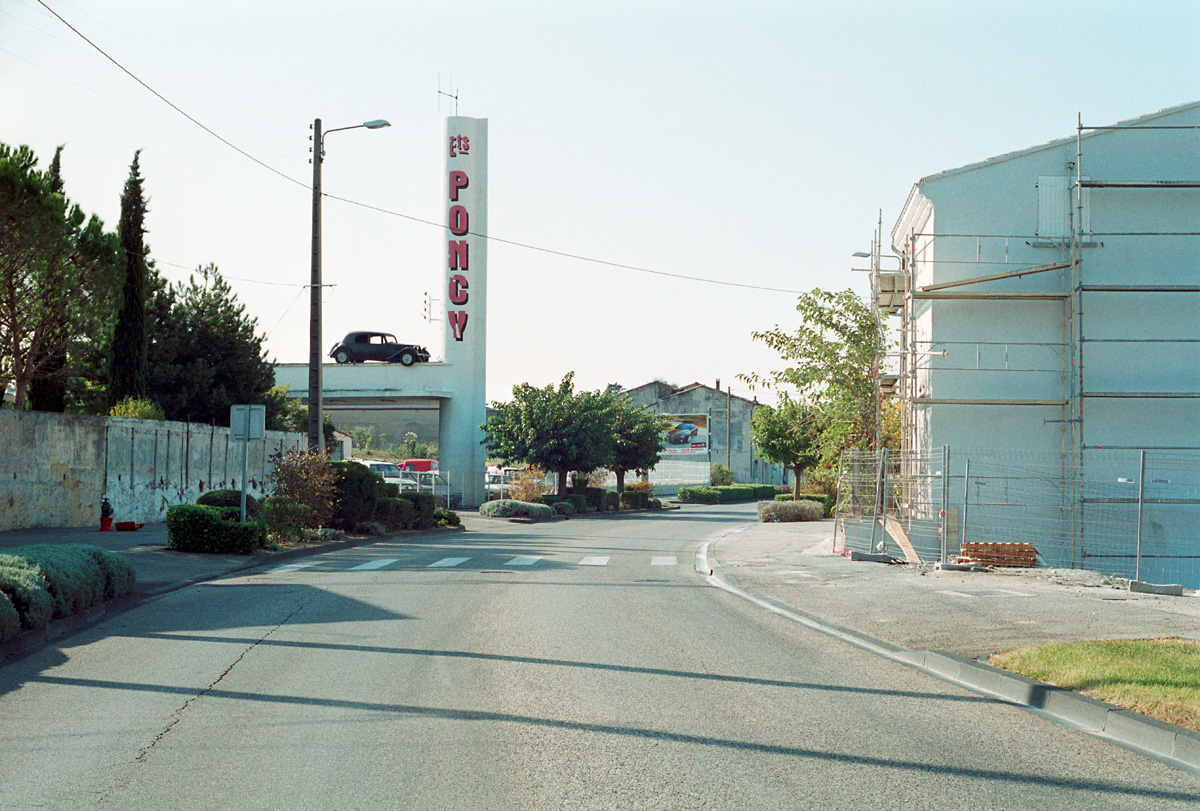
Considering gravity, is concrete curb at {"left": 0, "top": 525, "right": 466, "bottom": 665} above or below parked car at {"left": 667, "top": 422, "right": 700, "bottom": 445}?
below

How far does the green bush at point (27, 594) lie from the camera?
9586mm

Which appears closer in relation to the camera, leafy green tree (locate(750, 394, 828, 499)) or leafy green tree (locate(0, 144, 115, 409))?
leafy green tree (locate(0, 144, 115, 409))

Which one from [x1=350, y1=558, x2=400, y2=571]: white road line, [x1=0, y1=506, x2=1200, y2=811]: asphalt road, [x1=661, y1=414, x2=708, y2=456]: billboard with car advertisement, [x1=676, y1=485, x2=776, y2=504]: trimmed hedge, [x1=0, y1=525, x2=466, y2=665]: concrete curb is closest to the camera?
[x1=0, y1=506, x2=1200, y2=811]: asphalt road

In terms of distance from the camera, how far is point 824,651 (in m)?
9.77

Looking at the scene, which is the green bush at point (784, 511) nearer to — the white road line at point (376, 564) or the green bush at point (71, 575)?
the white road line at point (376, 564)

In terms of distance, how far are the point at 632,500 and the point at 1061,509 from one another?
36087mm

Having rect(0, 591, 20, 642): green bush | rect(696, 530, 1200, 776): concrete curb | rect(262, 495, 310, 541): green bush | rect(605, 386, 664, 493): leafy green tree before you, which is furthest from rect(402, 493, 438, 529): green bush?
rect(605, 386, 664, 493): leafy green tree

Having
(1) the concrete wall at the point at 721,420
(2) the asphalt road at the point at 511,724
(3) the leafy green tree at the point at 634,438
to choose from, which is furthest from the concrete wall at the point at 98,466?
(1) the concrete wall at the point at 721,420

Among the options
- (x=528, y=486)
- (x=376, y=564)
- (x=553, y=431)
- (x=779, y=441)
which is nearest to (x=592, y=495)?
(x=553, y=431)

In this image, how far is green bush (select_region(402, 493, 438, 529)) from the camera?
104ft

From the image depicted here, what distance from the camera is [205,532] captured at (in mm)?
19312

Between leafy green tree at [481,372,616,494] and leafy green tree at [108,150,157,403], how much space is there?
21265mm

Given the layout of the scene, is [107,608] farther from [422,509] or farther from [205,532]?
[422,509]

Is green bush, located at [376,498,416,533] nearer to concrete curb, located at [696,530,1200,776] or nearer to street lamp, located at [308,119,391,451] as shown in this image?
street lamp, located at [308,119,391,451]
